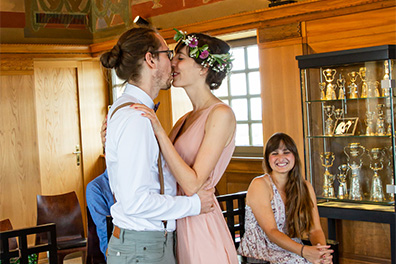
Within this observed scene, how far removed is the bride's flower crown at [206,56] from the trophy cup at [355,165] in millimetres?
2346

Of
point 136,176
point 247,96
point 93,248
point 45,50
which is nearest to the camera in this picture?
point 136,176

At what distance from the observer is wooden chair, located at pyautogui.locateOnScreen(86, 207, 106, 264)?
3703mm

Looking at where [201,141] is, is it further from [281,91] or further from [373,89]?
[281,91]

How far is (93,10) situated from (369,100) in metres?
4.96

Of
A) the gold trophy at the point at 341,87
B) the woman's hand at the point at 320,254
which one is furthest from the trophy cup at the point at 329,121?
the woman's hand at the point at 320,254

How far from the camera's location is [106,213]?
11.2ft

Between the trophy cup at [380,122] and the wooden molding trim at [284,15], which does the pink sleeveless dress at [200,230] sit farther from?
the wooden molding trim at [284,15]

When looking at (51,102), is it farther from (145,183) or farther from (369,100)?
(145,183)

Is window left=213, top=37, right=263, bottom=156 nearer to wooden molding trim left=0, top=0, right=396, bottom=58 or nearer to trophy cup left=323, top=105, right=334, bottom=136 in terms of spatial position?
wooden molding trim left=0, top=0, right=396, bottom=58

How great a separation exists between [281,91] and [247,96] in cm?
124

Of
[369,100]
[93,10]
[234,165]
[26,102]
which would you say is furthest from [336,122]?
[93,10]

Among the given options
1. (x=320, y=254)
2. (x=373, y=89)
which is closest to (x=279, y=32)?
(x=373, y=89)

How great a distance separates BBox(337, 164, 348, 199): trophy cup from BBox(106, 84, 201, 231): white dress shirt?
2.72m

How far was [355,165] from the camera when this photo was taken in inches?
171
